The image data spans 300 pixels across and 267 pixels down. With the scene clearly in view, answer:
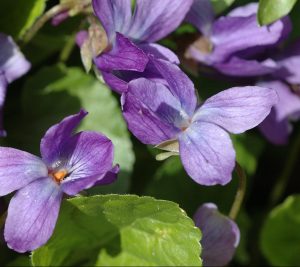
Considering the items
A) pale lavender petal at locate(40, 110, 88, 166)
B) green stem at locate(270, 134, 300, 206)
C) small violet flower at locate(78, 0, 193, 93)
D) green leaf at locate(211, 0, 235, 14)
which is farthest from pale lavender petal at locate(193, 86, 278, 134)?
green stem at locate(270, 134, 300, 206)

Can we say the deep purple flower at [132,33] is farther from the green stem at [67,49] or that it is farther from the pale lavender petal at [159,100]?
the green stem at [67,49]

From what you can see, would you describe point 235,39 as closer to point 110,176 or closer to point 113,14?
point 113,14

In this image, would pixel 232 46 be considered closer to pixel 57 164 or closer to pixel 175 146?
pixel 175 146

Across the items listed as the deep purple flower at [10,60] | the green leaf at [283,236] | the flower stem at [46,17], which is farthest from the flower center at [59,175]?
the green leaf at [283,236]

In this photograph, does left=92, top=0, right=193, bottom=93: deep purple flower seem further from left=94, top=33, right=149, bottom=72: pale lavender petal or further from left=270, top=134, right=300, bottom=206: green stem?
left=270, top=134, right=300, bottom=206: green stem

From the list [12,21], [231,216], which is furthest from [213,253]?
[12,21]
